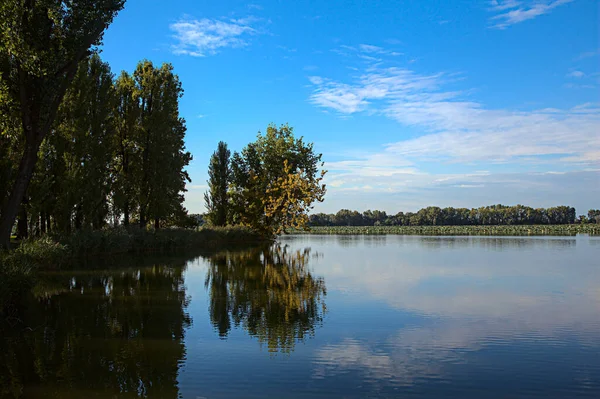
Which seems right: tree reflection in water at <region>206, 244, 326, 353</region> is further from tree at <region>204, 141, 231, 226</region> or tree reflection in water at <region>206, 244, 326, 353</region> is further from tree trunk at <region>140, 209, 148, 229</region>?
tree at <region>204, 141, 231, 226</region>

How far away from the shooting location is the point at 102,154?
1041 inches

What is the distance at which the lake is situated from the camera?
629cm

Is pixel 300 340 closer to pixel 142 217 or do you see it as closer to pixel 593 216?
pixel 142 217

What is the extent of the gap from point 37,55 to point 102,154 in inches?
465

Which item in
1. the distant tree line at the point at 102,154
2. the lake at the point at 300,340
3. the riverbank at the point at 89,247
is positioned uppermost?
the distant tree line at the point at 102,154

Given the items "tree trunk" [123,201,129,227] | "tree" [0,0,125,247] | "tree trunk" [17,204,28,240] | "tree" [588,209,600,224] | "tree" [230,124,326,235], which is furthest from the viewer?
"tree" [588,209,600,224]

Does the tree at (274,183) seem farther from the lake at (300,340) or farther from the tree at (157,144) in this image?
the lake at (300,340)

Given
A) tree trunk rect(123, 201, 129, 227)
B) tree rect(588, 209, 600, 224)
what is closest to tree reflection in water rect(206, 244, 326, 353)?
tree trunk rect(123, 201, 129, 227)

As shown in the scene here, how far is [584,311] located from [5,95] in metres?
19.4

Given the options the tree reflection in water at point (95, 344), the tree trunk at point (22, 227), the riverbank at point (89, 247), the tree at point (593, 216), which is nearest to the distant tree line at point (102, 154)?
the tree trunk at point (22, 227)

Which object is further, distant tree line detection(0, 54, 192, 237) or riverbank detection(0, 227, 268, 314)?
distant tree line detection(0, 54, 192, 237)

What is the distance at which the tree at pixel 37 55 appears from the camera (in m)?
15.1

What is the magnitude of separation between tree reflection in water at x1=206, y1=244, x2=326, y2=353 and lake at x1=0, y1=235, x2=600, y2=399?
0.05 m

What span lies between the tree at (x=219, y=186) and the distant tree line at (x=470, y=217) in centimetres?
7553
